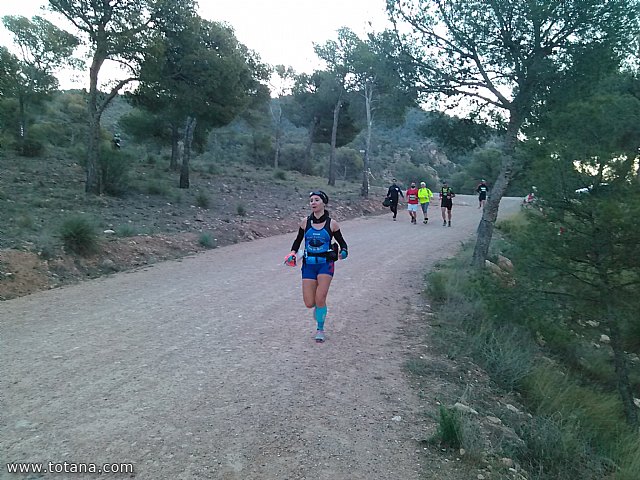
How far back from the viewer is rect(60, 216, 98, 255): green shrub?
32.6 ft

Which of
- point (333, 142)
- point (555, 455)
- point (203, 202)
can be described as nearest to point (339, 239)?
point (555, 455)

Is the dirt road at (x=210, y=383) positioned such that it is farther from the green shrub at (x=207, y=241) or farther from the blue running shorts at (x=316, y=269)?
the green shrub at (x=207, y=241)

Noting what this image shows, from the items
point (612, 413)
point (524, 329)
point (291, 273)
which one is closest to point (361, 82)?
point (291, 273)

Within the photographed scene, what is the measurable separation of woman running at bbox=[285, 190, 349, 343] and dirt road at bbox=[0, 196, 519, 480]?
496 mm

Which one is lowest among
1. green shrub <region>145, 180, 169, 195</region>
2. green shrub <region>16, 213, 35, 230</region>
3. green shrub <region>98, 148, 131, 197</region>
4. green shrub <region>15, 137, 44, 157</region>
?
green shrub <region>16, 213, 35, 230</region>

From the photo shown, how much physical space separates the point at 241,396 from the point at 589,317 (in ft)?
18.5

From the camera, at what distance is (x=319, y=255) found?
20.3ft

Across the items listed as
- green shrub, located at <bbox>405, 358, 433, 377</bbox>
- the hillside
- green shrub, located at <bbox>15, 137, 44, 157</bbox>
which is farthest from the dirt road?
green shrub, located at <bbox>15, 137, 44, 157</bbox>

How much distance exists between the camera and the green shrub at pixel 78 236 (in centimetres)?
995

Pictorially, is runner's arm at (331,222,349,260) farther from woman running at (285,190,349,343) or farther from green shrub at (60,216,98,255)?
green shrub at (60,216,98,255)

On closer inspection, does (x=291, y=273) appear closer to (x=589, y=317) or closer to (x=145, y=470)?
(x=589, y=317)

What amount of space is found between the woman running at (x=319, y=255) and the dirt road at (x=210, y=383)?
496mm

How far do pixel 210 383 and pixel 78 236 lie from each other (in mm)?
6763

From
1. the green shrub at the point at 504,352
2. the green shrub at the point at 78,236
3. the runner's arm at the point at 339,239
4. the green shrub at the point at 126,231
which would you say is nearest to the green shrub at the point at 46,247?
the green shrub at the point at 78,236
